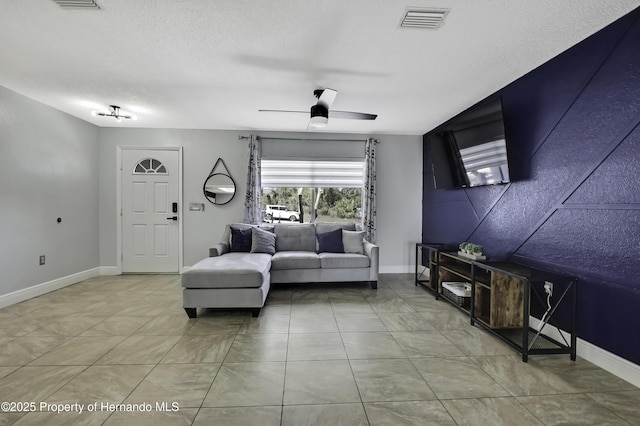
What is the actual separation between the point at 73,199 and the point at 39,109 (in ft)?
4.30

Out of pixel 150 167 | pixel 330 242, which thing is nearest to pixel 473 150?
pixel 330 242

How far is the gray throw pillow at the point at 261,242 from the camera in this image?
424cm

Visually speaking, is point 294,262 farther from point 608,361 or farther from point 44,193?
point 44,193

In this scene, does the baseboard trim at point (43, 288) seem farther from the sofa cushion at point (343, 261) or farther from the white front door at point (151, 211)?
the sofa cushion at point (343, 261)

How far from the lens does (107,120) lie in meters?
4.47

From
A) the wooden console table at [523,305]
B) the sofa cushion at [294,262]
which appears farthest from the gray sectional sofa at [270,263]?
the wooden console table at [523,305]

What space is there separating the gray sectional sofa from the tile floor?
10.6 inches

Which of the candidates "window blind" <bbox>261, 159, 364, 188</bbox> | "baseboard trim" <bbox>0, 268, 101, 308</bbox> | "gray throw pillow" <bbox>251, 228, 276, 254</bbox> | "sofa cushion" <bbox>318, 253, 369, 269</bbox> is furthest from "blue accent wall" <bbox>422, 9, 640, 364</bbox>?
"baseboard trim" <bbox>0, 268, 101, 308</bbox>

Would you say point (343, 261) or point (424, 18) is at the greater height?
point (424, 18)

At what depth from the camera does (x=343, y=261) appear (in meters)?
4.14

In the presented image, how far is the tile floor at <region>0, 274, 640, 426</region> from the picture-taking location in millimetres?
1646

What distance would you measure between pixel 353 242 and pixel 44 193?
173 inches

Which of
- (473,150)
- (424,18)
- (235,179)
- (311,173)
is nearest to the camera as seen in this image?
(424,18)

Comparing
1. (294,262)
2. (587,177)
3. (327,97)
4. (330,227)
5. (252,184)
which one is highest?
(327,97)
